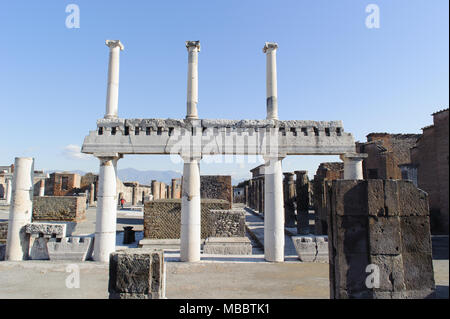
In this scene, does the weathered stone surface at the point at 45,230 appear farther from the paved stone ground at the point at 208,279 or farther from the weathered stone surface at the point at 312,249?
the weathered stone surface at the point at 312,249

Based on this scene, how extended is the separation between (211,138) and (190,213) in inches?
104

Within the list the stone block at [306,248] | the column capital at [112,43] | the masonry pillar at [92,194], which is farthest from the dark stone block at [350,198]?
the masonry pillar at [92,194]

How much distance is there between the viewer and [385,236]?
4.67 m

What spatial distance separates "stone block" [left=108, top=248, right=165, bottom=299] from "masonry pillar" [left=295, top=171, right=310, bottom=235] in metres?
12.6

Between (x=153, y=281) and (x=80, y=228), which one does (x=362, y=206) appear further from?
(x=80, y=228)

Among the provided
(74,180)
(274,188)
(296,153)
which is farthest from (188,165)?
(74,180)

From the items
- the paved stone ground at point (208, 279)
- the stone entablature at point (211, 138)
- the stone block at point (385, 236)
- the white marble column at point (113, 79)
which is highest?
the white marble column at point (113, 79)

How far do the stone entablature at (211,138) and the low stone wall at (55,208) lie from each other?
11876 mm

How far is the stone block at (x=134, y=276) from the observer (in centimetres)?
514

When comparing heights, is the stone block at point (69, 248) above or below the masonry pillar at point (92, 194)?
below

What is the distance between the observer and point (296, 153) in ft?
33.9

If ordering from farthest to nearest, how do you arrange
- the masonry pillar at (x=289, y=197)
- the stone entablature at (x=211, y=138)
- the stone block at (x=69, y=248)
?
the masonry pillar at (x=289, y=197), the stone block at (x=69, y=248), the stone entablature at (x=211, y=138)

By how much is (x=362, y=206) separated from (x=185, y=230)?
6549mm

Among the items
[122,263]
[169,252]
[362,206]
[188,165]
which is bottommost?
[169,252]
